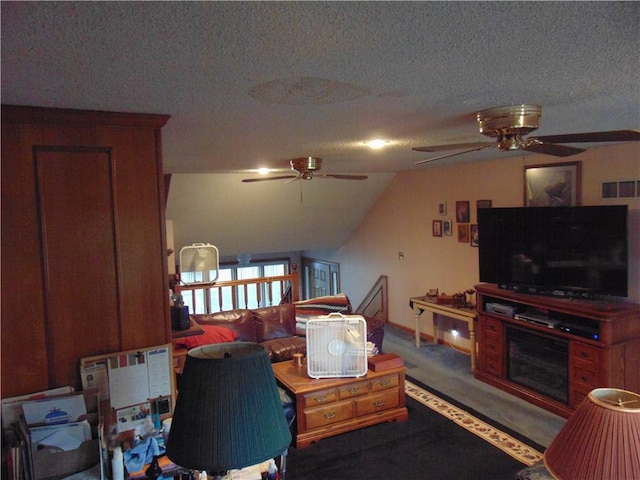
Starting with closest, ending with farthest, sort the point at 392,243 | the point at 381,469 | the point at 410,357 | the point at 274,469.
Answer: the point at 274,469 < the point at 381,469 < the point at 410,357 < the point at 392,243

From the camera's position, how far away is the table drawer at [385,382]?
13.1 ft

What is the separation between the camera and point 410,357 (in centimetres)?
590

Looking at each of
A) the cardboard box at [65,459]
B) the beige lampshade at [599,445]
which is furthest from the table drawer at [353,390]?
the beige lampshade at [599,445]

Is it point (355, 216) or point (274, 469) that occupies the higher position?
point (355, 216)

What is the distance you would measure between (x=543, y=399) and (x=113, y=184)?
4.12 meters

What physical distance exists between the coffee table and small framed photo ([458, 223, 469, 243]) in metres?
2.42

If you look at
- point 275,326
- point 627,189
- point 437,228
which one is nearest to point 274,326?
point 275,326

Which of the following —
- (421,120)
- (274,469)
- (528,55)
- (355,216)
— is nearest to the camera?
(528,55)

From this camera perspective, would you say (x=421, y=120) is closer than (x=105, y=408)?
No

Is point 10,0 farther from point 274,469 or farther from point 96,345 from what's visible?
point 274,469

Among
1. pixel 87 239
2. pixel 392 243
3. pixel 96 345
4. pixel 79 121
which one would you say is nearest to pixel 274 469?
pixel 96 345

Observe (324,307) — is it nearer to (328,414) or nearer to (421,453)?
(328,414)

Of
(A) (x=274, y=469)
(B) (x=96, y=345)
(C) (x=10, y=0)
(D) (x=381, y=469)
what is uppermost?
(C) (x=10, y=0)

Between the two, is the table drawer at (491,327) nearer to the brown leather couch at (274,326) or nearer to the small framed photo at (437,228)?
the brown leather couch at (274,326)
